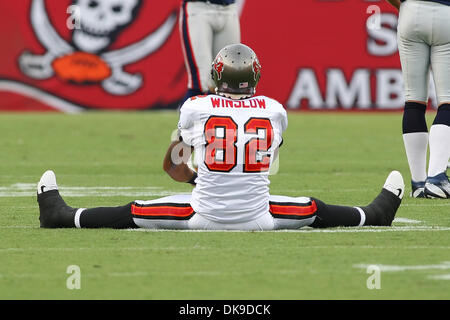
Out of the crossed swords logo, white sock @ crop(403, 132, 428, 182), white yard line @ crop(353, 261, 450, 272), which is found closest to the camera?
white yard line @ crop(353, 261, 450, 272)

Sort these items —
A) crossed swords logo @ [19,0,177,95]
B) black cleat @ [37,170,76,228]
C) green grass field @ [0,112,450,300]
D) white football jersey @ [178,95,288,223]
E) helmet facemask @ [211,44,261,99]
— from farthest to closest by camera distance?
crossed swords logo @ [19,0,177,95], black cleat @ [37,170,76,228], helmet facemask @ [211,44,261,99], white football jersey @ [178,95,288,223], green grass field @ [0,112,450,300]

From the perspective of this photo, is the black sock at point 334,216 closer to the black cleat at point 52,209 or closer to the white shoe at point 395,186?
the white shoe at point 395,186

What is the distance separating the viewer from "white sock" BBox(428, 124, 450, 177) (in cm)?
715

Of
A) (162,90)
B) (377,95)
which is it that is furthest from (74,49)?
(377,95)

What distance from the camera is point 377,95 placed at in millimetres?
16906

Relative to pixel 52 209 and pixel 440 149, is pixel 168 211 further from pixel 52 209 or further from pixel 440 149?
pixel 440 149

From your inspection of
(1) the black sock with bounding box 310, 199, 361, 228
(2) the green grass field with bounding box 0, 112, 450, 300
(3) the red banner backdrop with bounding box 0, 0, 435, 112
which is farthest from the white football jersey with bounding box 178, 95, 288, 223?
(3) the red banner backdrop with bounding box 0, 0, 435, 112

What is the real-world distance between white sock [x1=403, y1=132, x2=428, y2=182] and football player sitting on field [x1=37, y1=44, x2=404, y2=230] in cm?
169

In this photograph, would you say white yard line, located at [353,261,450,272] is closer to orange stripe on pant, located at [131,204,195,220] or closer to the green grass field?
the green grass field

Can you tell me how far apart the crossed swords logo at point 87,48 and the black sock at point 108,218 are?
11.1 meters

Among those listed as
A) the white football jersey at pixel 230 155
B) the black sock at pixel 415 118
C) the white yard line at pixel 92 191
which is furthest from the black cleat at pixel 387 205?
the white yard line at pixel 92 191

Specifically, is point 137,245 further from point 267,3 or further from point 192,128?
point 267,3

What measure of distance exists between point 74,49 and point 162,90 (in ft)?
5.07

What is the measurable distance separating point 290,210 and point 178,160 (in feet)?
2.54
